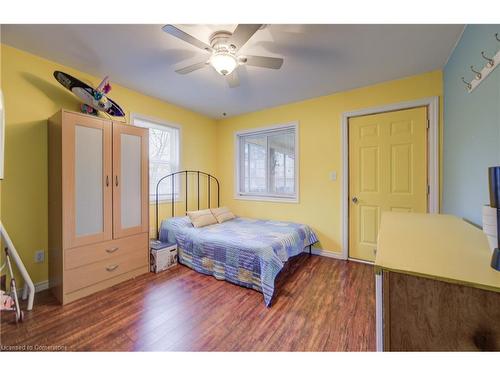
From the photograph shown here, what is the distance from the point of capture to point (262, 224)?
319cm

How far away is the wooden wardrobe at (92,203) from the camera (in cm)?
191

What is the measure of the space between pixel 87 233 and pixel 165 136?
1851mm

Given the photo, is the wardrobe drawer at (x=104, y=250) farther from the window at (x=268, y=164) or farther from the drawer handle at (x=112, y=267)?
the window at (x=268, y=164)

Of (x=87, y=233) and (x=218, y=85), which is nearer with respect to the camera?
(x=87, y=233)

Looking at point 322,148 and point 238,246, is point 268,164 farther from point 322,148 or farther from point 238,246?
point 238,246

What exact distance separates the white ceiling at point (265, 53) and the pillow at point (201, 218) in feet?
5.83

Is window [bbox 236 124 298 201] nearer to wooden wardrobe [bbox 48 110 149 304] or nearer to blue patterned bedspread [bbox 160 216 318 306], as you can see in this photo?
blue patterned bedspread [bbox 160 216 318 306]

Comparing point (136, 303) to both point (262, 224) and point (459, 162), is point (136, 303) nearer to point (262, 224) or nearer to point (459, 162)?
point (262, 224)

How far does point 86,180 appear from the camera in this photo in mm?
2031

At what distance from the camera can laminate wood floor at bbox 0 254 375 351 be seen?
1420 millimetres

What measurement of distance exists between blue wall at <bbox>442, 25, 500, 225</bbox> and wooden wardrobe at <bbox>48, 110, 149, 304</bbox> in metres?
3.07

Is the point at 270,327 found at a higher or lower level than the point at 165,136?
lower
